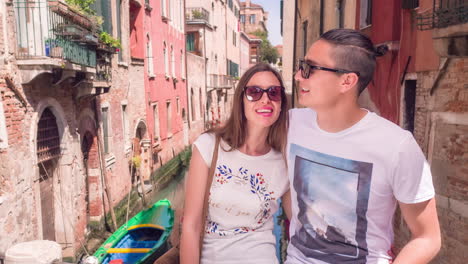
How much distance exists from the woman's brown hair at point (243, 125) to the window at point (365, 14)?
5.38m

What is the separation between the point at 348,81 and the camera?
1.68 metres

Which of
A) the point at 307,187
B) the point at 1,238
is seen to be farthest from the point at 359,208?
the point at 1,238

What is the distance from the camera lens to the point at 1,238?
5.23 m

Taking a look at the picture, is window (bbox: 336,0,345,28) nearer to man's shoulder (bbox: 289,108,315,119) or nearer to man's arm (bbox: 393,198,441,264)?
man's shoulder (bbox: 289,108,315,119)

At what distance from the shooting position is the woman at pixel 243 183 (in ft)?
6.28

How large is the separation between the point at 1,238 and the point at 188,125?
14.8m

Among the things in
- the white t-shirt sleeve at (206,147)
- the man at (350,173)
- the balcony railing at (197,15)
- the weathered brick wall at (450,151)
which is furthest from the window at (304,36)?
the man at (350,173)

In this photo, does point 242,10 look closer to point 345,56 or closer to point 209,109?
point 209,109

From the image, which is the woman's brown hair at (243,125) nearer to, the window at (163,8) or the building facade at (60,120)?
the building facade at (60,120)

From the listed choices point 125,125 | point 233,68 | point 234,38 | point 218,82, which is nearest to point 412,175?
point 125,125

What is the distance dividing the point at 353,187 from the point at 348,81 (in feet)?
1.49

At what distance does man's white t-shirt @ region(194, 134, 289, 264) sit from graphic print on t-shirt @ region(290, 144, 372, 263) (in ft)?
0.74

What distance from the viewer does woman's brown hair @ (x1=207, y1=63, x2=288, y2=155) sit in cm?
202

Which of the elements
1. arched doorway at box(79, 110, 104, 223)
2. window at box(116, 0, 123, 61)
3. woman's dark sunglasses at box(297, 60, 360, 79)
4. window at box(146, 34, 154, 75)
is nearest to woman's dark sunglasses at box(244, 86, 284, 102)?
woman's dark sunglasses at box(297, 60, 360, 79)
